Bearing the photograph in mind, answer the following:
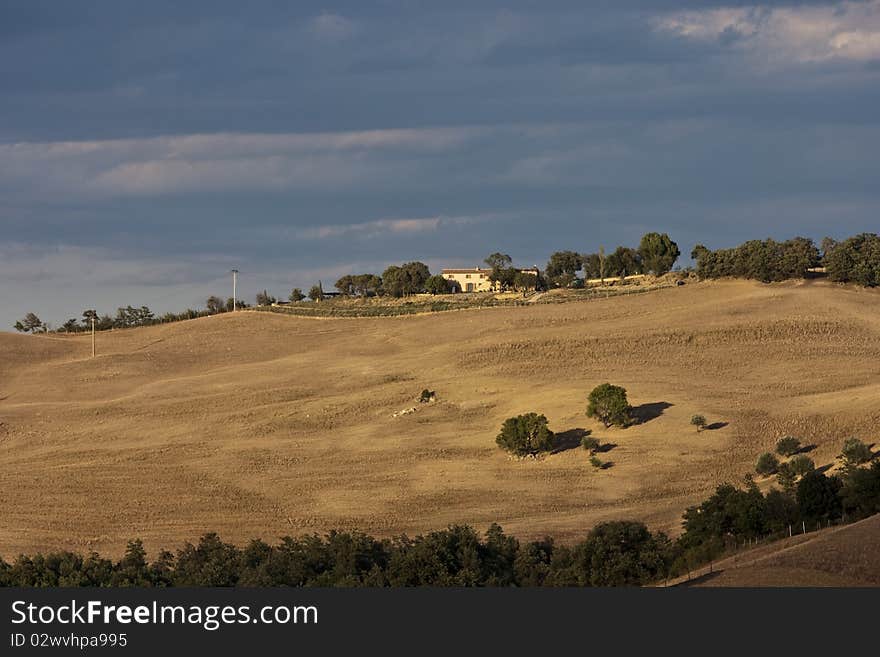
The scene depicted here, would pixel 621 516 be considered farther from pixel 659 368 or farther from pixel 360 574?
pixel 659 368

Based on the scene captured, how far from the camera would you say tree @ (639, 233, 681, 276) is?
158 meters

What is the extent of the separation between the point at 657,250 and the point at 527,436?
93.2m

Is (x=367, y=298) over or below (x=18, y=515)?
over

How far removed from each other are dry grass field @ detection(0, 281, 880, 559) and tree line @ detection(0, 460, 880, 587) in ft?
31.1

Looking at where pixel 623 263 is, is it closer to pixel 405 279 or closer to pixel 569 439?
pixel 405 279

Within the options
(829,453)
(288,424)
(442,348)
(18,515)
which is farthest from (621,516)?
(442,348)

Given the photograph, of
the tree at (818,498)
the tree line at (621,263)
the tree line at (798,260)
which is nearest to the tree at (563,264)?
the tree line at (621,263)

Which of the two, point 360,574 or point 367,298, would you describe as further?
point 367,298

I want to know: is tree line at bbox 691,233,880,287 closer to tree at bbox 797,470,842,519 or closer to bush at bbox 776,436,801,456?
bush at bbox 776,436,801,456

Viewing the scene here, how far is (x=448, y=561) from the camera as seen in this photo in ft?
123

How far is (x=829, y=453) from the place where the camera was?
63125mm

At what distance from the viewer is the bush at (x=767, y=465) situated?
200ft

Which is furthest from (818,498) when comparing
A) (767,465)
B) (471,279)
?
(471,279)

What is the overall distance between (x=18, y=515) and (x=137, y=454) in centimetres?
1526
